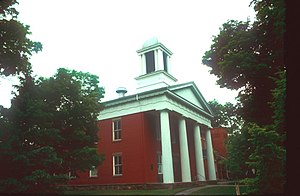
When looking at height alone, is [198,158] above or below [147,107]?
below

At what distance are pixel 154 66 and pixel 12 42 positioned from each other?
15857 millimetres

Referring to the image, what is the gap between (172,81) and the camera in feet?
96.6

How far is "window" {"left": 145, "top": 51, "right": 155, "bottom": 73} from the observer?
94.0 ft

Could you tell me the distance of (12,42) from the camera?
47.2 ft

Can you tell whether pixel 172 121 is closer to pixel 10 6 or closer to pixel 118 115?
pixel 118 115

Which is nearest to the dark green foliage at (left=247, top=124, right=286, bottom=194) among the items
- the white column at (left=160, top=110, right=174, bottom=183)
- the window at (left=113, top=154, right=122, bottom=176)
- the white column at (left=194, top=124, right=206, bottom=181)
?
the white column at (left=160, top=110, right=174, bottom=183)

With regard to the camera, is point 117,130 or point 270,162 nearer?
point 270,162

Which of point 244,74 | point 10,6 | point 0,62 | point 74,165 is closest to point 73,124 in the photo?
point 74,165

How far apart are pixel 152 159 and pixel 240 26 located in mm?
12719

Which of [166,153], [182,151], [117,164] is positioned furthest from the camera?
[182,151]

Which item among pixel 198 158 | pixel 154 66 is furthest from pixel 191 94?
pixel 198 158

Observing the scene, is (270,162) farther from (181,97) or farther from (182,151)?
(181,97)

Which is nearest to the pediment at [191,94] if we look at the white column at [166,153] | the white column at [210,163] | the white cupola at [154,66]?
the white cupola at [154,66]

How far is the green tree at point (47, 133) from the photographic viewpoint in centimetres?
1388
